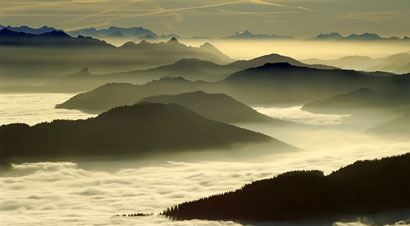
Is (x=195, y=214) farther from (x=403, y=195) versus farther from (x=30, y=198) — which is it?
(x=30, y=198)

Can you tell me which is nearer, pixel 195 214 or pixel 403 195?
pixel 195 214

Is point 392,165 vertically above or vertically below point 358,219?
above

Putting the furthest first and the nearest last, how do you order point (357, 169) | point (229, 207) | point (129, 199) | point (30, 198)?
point (30, 198)
point (129, 199)
point (357, 169)
point (229, 207)

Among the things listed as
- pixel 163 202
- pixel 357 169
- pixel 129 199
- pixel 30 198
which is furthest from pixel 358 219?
pixel 30 198

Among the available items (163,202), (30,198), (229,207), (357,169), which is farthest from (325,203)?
(30,198)

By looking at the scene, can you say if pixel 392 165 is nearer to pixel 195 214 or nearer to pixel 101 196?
pixel 195 214

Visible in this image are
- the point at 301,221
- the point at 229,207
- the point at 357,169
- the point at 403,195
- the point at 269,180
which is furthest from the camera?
the point at 357,169
